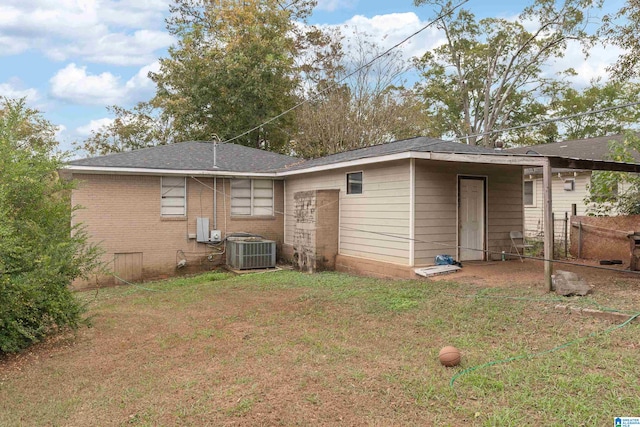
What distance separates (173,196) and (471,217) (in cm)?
855

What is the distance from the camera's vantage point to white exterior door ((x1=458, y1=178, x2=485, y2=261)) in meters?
10.6

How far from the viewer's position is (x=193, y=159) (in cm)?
1434

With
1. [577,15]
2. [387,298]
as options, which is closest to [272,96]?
[577,15]

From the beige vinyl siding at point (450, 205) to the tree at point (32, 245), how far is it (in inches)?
261

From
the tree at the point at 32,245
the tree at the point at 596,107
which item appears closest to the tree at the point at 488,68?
the tree at the point at 596,107

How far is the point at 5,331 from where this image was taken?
5.58m

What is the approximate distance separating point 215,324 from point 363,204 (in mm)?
5629

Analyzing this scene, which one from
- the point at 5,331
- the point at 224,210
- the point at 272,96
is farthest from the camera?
the point at 272,96

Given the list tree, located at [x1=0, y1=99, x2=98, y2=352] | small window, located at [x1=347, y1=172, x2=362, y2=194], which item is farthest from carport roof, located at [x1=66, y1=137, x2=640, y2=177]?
tree, located at [x1=0, y1=99, x2=98, y2=352]

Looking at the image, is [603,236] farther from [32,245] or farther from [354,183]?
[32,245]

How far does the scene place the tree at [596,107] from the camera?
26.4 meters

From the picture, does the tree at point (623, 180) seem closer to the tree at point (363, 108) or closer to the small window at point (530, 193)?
the small window at point (530, 193)

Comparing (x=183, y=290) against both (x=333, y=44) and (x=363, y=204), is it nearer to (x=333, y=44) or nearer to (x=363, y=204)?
(x=363, y=204)

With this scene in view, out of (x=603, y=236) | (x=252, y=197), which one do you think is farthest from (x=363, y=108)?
(x=603, y=236)
